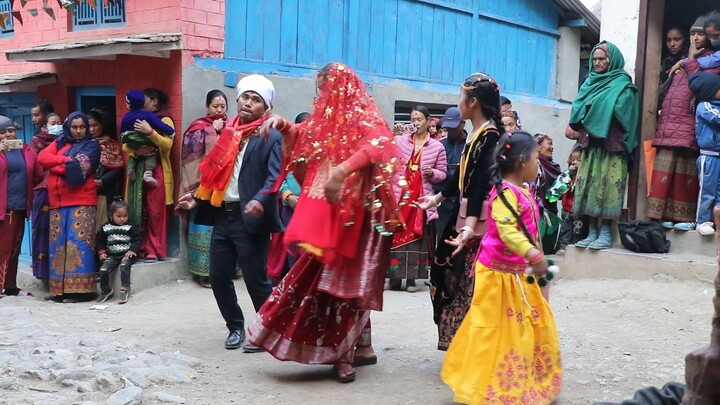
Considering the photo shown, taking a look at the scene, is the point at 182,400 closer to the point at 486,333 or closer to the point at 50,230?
the point at 486,333

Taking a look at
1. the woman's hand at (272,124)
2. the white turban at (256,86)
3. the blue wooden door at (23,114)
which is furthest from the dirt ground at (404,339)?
the blue wooden door at (23,114)

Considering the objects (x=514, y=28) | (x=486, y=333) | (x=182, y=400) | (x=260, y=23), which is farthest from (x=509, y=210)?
(x=514, y=28)

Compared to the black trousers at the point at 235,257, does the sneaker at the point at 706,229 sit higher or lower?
higher

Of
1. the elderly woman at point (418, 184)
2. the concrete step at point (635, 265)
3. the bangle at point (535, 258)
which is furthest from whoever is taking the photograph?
the elderly woman at point (418, 184)

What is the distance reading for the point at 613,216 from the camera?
6.95 metres

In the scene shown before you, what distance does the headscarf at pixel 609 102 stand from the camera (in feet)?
22.2

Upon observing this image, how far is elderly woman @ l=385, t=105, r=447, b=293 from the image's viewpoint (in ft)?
23.3

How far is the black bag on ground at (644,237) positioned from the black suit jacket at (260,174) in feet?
11.4

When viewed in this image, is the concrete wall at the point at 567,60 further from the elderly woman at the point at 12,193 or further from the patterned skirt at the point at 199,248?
the elderly woman at the point at 12,193

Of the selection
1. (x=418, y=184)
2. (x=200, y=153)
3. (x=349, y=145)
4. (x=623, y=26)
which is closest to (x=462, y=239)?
(x=349, y=145)

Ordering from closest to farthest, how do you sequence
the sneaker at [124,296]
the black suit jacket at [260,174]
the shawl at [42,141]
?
the black suit jacket at [260,174]
the sneaker at [124,296]
the shawl at [42,141]

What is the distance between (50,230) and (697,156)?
6340 millimetres

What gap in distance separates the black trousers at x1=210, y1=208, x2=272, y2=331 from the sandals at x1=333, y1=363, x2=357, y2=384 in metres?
0.90

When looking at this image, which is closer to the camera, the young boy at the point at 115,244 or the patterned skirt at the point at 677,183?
the patterned skirt at the point at 677,183
